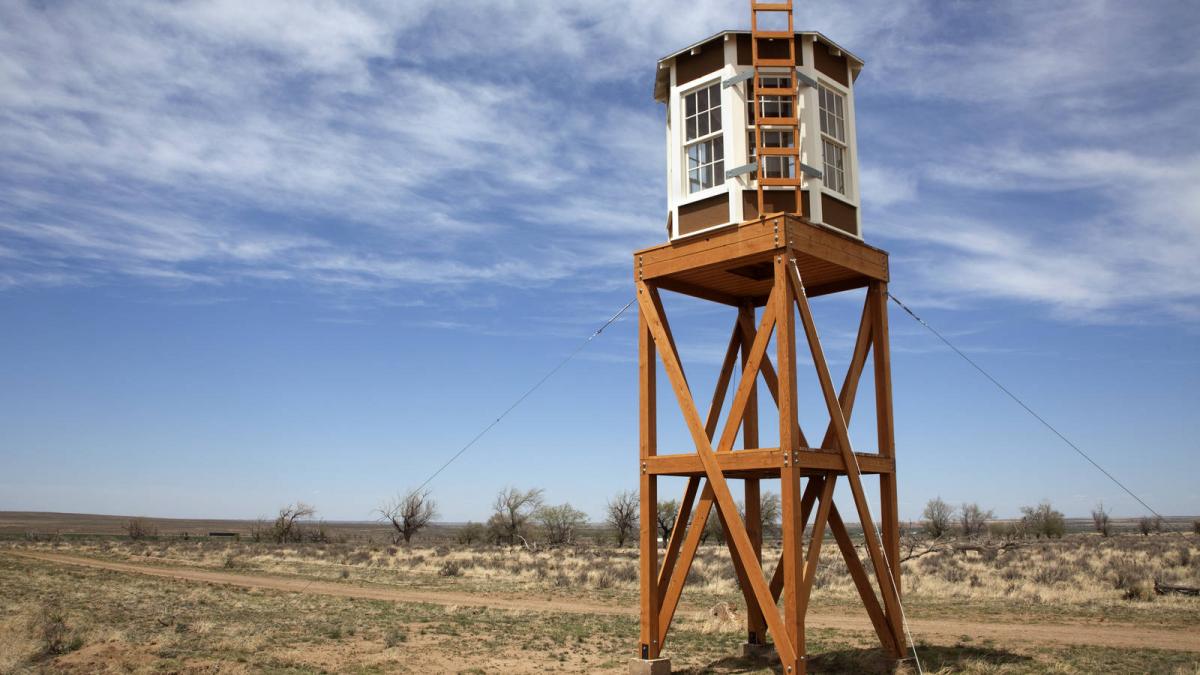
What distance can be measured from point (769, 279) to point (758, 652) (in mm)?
5863

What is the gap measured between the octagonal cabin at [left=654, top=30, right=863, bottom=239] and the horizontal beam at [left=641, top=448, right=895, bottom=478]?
327cm

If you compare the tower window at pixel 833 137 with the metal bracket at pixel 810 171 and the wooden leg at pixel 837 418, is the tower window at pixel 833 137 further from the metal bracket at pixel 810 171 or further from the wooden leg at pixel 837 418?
the wooden leg at pixel 837 418

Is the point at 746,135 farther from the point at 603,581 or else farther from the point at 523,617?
the point at 603,581

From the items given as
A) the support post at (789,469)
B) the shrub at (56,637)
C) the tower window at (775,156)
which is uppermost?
the tower window at (775,156)

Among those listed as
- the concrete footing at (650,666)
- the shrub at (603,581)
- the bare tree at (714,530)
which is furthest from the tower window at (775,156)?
the bare tree at (714,530)

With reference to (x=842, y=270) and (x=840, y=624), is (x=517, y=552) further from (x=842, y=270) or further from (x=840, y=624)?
(x=842, y=270)

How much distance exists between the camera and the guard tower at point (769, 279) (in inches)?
461

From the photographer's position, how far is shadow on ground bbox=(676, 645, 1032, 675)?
1263cm

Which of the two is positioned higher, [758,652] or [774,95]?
[774,95]

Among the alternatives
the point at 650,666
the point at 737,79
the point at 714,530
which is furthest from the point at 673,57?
the point at 714,530

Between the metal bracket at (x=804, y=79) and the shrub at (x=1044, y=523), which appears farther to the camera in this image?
the shrub at (x=1044, y=523)

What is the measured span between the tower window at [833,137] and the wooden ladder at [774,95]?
650 mm

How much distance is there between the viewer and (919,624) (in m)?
18.7

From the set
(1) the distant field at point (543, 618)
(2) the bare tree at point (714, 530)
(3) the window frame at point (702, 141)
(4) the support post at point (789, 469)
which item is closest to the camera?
(4) the support post at point (789, 469)
